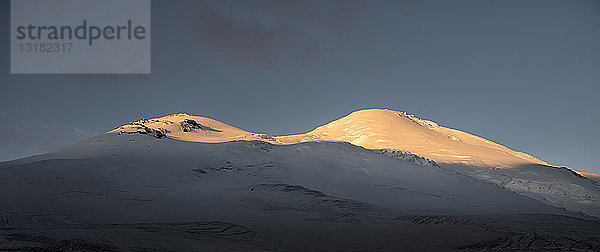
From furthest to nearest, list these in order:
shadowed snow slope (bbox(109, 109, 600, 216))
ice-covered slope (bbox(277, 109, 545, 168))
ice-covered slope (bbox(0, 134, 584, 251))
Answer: ice-covered slope (bbox(277, 109, 545, 168)) → shadowed snow slope (bbox(109, 109, 600, 216)) → ice-covered slope (bbox(0, 134, 584, 251))

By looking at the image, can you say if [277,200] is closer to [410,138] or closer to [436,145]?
[436,145]

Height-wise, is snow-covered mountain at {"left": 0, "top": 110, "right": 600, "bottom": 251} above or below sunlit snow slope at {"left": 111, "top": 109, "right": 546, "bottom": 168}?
below

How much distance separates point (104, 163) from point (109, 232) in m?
12.9

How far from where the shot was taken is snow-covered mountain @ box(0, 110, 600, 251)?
25.2ft

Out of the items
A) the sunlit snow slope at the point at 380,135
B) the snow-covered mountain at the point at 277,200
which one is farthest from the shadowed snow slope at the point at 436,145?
the snow-covered mountain at the point at 277,200

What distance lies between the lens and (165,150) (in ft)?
76.1

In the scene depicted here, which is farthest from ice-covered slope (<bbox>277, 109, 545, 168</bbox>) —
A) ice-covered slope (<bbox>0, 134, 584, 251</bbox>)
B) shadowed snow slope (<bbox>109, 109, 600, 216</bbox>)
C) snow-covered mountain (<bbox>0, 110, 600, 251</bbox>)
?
ice-covered slope (<bbox>0, 134, 584, 251</bbox>)

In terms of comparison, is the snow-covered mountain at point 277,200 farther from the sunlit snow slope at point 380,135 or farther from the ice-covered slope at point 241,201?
the sunlit snow slope at point 380,135

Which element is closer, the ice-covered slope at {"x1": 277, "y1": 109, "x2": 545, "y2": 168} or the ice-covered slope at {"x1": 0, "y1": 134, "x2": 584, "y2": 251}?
the ice-covered slope at {"x1": 0, "y1": 134, "x2": 584, "y2": 251}

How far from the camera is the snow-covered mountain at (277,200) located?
769 cm

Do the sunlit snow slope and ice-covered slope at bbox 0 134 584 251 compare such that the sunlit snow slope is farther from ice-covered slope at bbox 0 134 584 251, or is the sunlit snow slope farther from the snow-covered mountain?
ice-covered slope at bbox 0 134 584 251

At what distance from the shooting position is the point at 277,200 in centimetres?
1371

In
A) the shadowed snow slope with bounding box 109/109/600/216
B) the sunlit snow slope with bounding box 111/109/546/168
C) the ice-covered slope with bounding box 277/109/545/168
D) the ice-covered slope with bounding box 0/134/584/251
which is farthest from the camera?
the ice-covered slope with bounding box 277/109/545/168

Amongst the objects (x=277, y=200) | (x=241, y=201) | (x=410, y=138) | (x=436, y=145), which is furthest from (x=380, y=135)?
(x=241, y=201)
